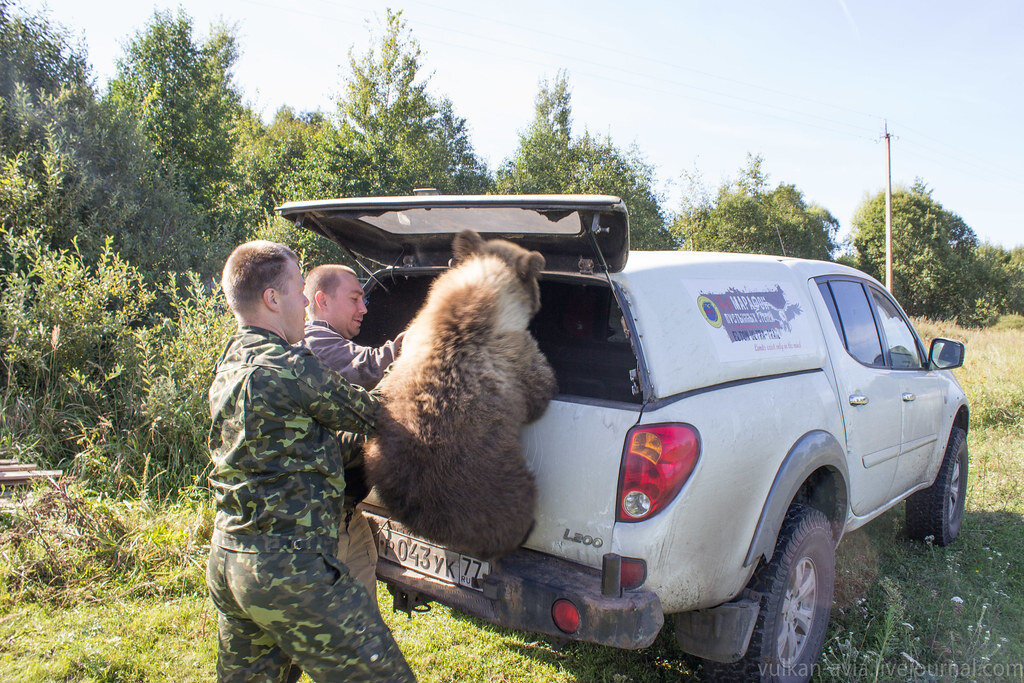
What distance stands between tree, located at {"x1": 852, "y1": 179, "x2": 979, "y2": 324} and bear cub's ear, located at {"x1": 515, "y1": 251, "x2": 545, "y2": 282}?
39311 mm

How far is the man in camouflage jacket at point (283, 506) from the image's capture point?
7.04 feet

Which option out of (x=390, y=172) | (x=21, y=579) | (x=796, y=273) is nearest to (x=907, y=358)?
(x=796, y=273)

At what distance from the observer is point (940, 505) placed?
4.97 metres

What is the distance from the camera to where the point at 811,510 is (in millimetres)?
3033

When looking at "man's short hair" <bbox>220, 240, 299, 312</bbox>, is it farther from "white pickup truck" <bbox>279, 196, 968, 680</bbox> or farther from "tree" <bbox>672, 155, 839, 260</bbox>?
"tree" <bbox>672, 155, 839, 260</bbox>

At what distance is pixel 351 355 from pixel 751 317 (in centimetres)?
193

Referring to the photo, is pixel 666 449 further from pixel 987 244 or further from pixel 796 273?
pixel 987 244

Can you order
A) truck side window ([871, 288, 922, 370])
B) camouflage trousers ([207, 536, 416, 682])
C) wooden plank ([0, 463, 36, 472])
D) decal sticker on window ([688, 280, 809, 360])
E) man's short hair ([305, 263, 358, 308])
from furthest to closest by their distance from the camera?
1. wooden plank ([0, 463, 36, 472])
2. truck side window ([871, 288, 922, 370])
3. man's short hair ([305, 263, 358, 308])
4. decal sticker on window ([688, 280, 809, 360])
5. camouflage trousers ([207, 536, 416, 682])

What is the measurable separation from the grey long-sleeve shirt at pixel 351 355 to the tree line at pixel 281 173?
6.99ft

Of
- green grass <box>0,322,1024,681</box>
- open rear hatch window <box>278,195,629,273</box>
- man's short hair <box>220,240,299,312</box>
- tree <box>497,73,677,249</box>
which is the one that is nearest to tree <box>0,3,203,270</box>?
green grass <box>0,322,1024,681</box>

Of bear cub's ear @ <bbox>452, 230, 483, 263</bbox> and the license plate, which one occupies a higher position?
bear cub's ear @ <bbox>452, 230, 483, 263</bbox>

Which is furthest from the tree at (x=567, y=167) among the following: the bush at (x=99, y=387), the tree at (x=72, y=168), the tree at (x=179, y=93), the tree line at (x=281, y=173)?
the bush at (x=99, y=387)

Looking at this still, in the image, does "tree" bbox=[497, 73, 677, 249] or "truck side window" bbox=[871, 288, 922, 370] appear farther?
"tree" bbox=[497, 73, 677, 249]

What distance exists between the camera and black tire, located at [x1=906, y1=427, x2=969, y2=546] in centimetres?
499
